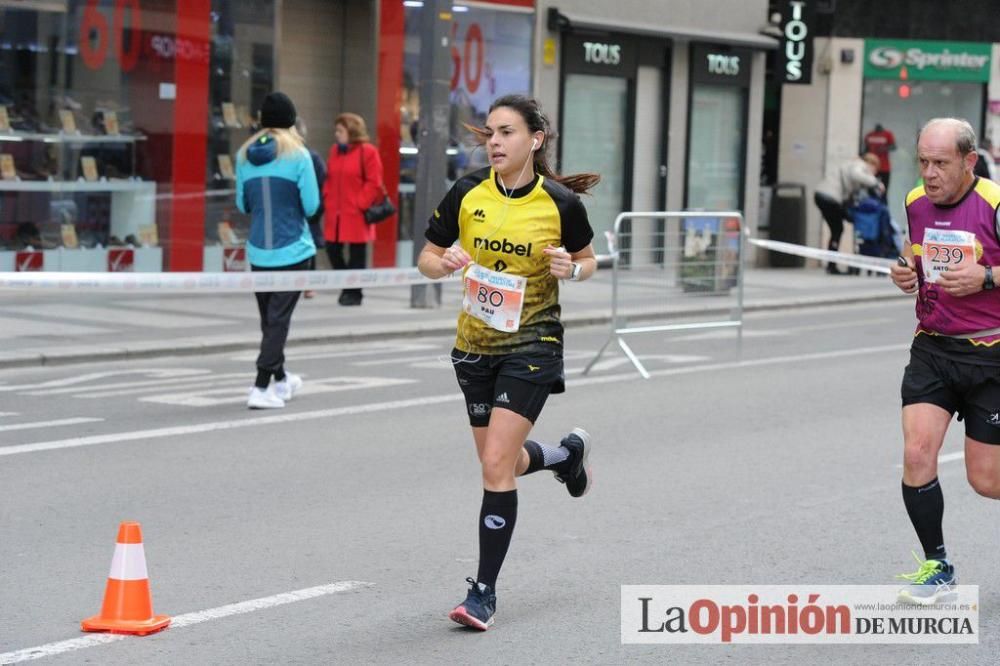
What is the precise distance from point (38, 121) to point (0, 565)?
1195 centimetres

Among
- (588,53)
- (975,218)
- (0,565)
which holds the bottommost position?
(0,565)

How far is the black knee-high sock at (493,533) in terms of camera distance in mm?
6078

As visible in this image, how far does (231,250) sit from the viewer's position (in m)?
19.9

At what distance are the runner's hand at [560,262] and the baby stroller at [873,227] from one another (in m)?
20.9

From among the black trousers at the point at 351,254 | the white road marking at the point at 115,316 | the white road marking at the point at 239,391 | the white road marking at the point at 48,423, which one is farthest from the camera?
the black trousers at the point at 351,254

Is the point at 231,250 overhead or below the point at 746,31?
below

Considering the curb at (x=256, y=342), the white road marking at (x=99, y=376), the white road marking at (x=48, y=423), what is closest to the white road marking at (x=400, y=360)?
the curb at (x=256, y=342)

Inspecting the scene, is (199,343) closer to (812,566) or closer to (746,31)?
(812,566)

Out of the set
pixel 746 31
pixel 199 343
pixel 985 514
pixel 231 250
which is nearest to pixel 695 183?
pixel 746 31

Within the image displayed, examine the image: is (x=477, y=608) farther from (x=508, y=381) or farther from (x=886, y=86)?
(x=886, y=86)

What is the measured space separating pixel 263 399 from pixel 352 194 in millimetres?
7231


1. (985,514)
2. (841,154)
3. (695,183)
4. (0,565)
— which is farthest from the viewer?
(841,154)

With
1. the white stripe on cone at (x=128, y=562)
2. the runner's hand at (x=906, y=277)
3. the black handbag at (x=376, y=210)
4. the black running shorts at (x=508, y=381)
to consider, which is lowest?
the white stripe on cone at (x=128, y=562)

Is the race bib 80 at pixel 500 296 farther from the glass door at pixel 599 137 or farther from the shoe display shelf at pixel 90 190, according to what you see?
the glass door at pixel 599 137
